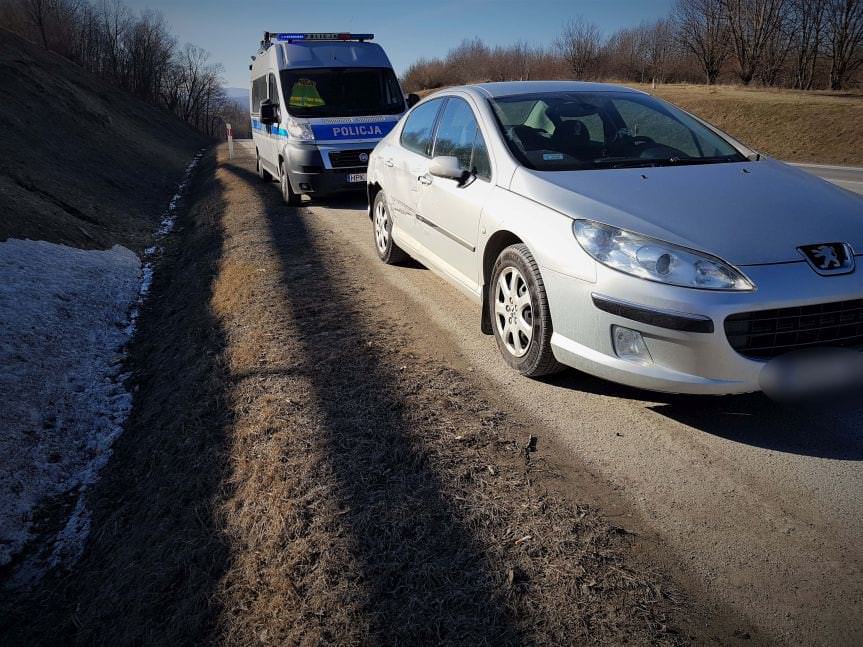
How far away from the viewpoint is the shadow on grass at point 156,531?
271 centimetres

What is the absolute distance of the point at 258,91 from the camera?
12922mm

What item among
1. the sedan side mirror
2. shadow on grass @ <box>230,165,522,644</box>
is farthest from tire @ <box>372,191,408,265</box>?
the sedan side mirror

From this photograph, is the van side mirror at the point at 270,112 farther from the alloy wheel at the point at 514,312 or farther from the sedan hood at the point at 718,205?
the alloy wheel at the point at 514,312

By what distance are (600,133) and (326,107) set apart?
680cm

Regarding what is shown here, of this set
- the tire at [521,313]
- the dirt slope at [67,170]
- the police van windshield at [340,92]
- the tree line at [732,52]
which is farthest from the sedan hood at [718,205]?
the tree line at [732,52]

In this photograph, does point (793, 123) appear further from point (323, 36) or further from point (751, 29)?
point (751, 29)

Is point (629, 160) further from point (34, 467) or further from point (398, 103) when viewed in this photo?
point (398, 103)

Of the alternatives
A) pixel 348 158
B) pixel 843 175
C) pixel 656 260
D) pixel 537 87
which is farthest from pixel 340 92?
pixel 843 175

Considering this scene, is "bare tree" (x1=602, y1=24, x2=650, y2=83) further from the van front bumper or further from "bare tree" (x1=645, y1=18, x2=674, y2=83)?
the van front bumper

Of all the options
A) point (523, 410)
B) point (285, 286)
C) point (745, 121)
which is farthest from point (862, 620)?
point (745, 121)

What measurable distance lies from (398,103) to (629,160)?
738 cm

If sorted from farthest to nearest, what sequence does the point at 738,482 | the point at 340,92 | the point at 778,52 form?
the point at 778,52, the point at 340,92, the point at 738,482

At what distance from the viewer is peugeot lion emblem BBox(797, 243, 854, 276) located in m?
2.90

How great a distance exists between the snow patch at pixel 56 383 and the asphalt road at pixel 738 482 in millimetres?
2664
